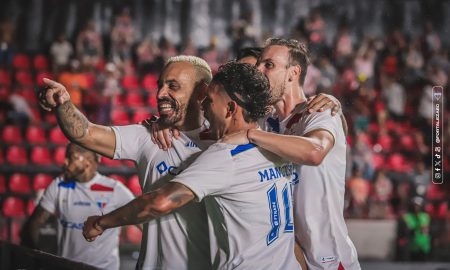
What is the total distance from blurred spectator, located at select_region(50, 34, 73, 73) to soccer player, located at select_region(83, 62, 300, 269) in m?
12.4

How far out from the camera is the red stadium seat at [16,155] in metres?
13.3

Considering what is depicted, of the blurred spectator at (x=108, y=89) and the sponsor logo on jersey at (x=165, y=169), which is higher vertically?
the blurred spectator at (x=108, y=89)

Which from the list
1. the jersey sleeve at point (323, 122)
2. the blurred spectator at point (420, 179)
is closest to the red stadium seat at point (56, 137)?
the blurred spectator at point (420, 179)

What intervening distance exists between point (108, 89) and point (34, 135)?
5.61 ft

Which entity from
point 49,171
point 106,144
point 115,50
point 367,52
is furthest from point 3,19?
point 106,144

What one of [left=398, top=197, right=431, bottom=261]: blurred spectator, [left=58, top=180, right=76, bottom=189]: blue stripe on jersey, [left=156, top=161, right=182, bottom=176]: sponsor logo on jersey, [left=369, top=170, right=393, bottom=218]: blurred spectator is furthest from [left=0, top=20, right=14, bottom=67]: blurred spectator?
[left=156, top=161, right=182, bottom=176]: sponsor logo on jersey

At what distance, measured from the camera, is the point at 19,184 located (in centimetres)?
1260

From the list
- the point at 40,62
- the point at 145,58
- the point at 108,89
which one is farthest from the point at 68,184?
the point at 40,62

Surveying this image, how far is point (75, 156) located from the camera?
676 centimetres

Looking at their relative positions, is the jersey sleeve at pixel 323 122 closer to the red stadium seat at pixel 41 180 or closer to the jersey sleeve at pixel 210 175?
the jersey sleeve at pixel 210 175

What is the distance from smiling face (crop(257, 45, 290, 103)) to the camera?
465cm

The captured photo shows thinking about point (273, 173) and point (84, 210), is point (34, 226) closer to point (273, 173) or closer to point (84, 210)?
point (84, 210)

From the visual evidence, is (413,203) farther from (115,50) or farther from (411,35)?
(411,35)

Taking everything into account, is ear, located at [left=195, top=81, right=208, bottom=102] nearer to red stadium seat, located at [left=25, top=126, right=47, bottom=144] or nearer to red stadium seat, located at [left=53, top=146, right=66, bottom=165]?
red stadium seat, located at [left=53, top=146, right=66, bottom=165]
